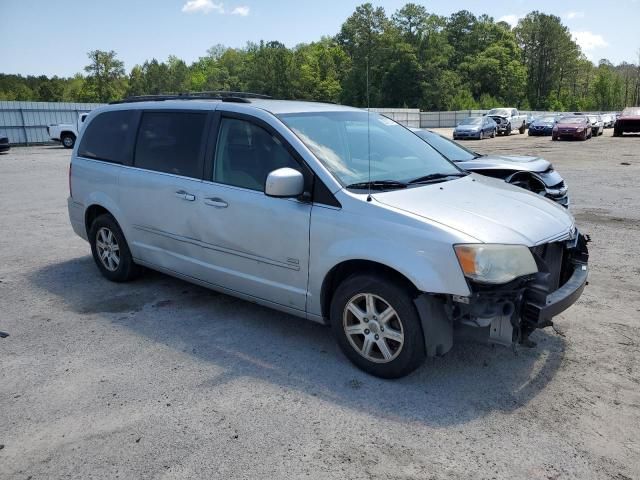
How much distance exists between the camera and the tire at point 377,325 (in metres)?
3.37

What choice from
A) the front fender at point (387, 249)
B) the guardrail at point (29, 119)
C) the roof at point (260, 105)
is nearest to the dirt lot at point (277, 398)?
the front fender at point (387, 249)

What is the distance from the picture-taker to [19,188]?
13.4 m

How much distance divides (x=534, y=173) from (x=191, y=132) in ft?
18.1

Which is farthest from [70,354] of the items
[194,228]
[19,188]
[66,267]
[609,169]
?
[609,169]

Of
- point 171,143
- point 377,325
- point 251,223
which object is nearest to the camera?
point 377,325

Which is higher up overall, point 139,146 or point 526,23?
point 526,23

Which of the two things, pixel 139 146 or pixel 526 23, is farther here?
pixel 526 23

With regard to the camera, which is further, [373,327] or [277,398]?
[373,327]

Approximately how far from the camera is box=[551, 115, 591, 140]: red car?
3054 cm

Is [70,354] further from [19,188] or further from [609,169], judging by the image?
[609,169]

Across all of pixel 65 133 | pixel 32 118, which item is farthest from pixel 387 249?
pixel 32 118

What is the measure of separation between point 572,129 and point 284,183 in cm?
3117

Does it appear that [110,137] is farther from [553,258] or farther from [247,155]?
[553,258]

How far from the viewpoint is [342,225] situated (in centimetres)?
359
